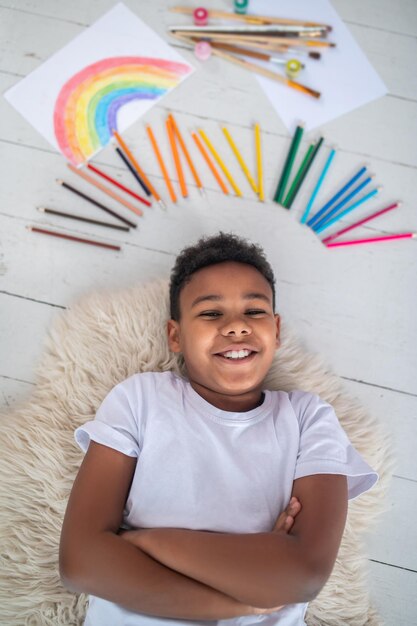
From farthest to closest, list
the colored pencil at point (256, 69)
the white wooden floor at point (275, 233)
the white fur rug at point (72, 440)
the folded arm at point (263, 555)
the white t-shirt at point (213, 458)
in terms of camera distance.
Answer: the colored pencil at point (256, 69) < the white wooden floor at point (275, 233) < the white fur rug at point (72, 440) < the white t-shirt at point (213, 458) < the folded arm at point (263, 555)

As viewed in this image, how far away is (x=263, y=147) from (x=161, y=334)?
0.52 meters

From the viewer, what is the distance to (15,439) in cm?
109

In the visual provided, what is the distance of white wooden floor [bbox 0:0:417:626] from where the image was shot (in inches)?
47.1

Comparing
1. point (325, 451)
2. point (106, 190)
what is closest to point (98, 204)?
point (106, 190)

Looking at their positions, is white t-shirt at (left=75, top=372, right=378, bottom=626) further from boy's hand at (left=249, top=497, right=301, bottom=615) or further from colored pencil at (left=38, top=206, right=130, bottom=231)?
colored pencil at (left=38, top=206, right=130, bottom=231)

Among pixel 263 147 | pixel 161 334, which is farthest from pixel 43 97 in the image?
pixel 161 334

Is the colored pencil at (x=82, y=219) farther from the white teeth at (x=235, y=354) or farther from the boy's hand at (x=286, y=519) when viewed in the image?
the boy's hand at (x=286, y=519)

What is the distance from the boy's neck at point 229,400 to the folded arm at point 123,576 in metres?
0.28

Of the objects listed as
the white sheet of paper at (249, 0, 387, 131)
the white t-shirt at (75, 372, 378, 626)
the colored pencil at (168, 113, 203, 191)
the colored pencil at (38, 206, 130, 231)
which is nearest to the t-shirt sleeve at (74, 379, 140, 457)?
the white t-shirt at (75, 372, 378, 626)

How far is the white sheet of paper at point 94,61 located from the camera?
1.29 metres

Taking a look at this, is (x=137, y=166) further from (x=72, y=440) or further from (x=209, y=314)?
(x=72, y=440)

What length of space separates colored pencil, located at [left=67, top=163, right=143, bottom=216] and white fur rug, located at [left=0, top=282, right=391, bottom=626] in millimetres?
190

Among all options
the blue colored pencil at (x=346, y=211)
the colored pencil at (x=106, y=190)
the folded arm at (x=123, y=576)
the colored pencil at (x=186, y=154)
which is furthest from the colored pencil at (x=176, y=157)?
the folded arm at (x=123, y=576)

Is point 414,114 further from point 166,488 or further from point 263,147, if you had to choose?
point 166,488
